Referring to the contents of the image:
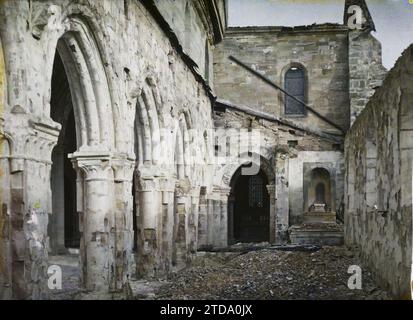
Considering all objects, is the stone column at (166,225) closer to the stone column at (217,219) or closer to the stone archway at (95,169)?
the stone archway at (95,169)

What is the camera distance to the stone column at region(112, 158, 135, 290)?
829 cm

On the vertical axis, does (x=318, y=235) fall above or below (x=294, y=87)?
below

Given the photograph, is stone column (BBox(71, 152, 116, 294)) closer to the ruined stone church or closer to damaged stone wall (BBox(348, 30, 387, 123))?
the ruined stone church

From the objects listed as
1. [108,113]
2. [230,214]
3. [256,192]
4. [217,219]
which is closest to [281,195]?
[217,219]

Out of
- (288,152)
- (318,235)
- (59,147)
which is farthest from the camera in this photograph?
(288,152)

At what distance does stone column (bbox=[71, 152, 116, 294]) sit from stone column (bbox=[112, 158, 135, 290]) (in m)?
0.21

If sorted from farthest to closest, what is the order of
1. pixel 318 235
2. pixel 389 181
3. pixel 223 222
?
pixel 223 222 < pixel 318 235 < pixel 389 181

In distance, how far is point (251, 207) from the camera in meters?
24.1

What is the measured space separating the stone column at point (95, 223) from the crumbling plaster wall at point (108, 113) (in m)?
0.01

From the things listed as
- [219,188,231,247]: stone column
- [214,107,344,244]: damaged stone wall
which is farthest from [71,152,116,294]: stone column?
[214,107,344,244]: damaged stone wall

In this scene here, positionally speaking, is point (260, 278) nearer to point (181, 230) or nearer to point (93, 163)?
point (181, 230)

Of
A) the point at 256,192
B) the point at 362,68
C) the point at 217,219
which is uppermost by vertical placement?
the point at 362,68

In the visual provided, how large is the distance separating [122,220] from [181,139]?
16.8 feet
